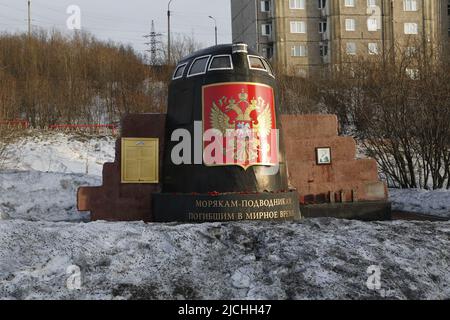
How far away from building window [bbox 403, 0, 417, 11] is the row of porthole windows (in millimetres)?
44841

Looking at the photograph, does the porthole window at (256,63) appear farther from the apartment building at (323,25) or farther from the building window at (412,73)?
the apartment building at (323,25)

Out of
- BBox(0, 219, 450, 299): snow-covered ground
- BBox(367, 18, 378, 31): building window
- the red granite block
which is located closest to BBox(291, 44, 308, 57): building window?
BBox(367, 18, 378, 31): building window

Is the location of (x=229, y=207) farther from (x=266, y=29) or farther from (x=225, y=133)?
(x=266, y=29)

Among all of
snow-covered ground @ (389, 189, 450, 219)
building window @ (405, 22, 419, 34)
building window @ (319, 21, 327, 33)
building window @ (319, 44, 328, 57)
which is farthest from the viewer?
building window @ (319, 21, 327, 33)

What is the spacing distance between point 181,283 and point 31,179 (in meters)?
11.2

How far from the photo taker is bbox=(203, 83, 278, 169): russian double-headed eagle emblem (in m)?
9.09

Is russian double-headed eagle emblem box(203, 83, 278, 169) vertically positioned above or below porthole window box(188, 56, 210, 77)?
below

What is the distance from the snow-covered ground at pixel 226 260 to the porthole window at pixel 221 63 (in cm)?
347

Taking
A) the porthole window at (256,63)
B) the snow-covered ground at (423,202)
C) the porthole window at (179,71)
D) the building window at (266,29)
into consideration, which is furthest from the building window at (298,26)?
the porthole window at (256,63)

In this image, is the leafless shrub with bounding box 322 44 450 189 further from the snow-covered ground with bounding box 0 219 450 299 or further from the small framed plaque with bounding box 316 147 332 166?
the snow-covered ground with bounding box 0 219 450 299

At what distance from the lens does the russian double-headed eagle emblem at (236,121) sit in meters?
9.09

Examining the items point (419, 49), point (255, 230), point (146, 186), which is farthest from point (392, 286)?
point (419, 49)

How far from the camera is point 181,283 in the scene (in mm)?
5559

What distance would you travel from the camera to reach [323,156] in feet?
39.7
